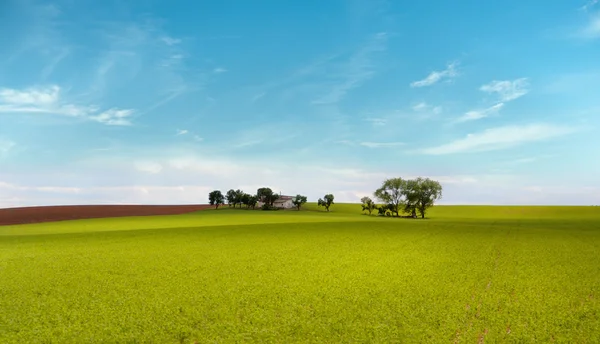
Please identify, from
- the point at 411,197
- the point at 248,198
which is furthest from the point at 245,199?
the point at 411,197

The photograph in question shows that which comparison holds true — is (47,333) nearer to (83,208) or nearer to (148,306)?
(148,306)

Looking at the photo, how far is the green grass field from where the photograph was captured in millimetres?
10828

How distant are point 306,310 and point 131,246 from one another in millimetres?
20465

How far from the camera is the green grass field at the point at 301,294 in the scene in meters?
10.8

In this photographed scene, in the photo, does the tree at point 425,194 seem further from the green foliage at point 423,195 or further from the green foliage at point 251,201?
the green foliage at point 251,201

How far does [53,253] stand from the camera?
25516mm

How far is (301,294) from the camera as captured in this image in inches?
560

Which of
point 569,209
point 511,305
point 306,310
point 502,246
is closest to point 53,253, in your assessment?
point 306,310

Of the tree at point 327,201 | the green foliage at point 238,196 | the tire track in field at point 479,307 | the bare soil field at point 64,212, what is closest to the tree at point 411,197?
the tree at point 327,201

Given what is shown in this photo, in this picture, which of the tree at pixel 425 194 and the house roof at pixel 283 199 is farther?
the house roof at pixel 283 199

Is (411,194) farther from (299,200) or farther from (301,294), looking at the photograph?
(301,294)

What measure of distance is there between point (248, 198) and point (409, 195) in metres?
47.8

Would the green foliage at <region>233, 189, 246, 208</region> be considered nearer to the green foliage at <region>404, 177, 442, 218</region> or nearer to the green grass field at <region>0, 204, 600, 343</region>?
the green foliage at <region>404, 177, 442, 218</region>

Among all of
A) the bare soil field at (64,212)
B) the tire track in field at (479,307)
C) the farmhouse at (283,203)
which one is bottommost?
the tire track in field at (479,307)
